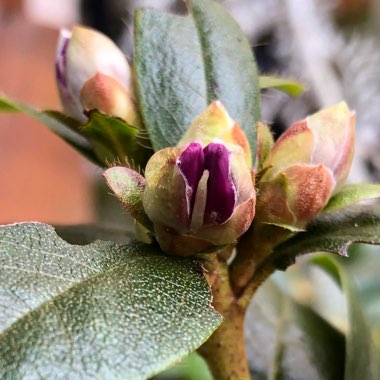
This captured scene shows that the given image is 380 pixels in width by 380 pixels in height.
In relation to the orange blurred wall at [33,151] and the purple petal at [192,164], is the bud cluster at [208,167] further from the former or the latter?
the orange blurred wall at [33,151]

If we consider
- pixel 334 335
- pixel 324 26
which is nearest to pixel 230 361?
pixel 334 335

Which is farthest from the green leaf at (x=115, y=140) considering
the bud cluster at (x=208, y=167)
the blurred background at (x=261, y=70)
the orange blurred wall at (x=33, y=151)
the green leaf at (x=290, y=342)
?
the orange blurred wall at (x=33, y=151)

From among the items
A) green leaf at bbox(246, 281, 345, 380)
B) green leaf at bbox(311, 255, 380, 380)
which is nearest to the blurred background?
green leaf at bbox(246, 281, 345, 380)

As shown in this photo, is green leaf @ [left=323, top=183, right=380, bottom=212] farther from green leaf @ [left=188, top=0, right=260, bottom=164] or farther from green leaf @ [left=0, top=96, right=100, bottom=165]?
green leaf @ [left=0, top=96, right=100, bottom=165]

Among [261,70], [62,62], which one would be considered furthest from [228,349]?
[261,70]

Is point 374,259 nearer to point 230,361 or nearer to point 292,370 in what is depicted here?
point 292,370

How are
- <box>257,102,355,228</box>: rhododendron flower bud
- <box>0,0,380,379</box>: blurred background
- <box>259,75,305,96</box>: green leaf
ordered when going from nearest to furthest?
<box>257,102,355,228</box>: rhododendron flower bud < <box>259,75,305,96</box>: green leaf < <box>0,0,380,379</box>: blurred background
